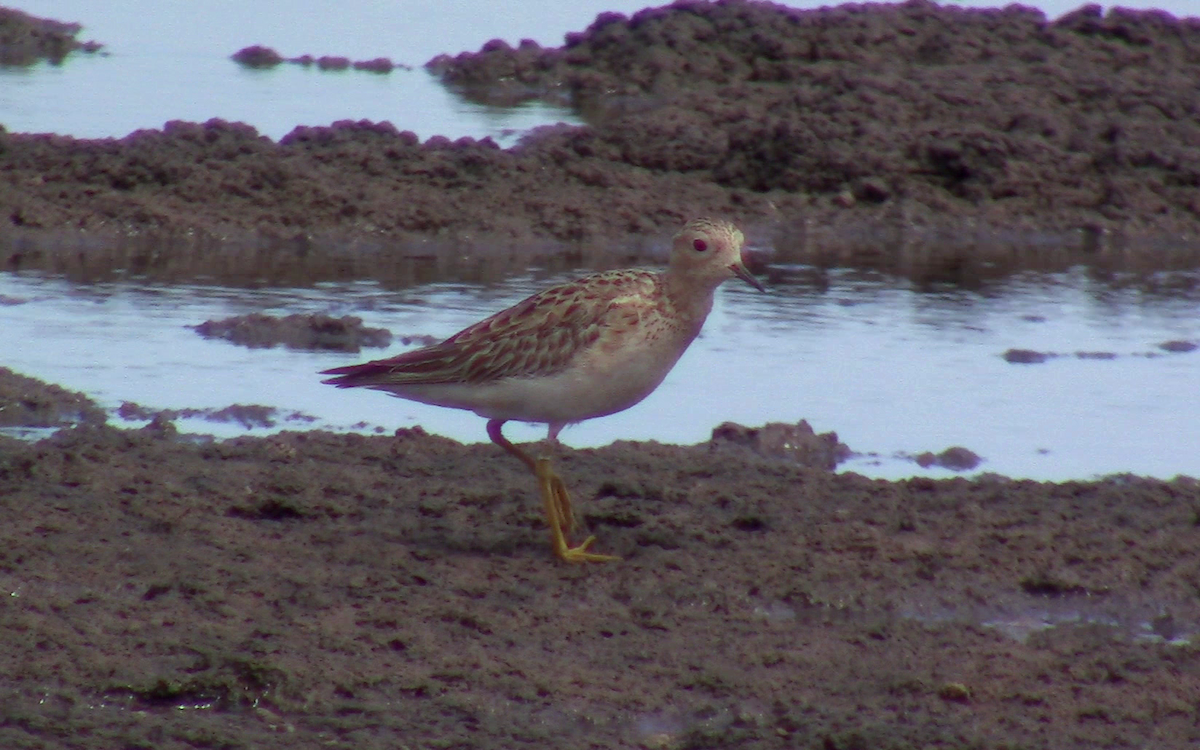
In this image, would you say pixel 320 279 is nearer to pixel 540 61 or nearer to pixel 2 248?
pixel 2 248

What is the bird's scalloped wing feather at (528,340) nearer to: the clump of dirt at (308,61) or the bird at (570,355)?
the bird at (570,355)

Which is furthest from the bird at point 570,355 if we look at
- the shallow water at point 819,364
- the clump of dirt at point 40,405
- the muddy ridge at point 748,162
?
the muddy ridge at point 748,162

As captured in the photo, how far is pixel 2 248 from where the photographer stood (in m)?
12.0

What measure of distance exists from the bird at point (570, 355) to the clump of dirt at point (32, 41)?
45.4 ft

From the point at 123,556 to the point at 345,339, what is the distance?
3695 millimetres

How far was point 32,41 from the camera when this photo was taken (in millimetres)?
20344

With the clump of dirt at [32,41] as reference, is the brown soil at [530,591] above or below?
below

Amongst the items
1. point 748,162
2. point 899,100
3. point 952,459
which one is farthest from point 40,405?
point 899,100

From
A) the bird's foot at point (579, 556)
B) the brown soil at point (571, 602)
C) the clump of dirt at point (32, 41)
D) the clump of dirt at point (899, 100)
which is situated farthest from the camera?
the clump of dirt at point (32, 41)

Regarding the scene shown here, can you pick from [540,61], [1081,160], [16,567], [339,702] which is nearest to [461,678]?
[339,702]

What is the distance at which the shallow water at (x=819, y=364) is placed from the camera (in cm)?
877

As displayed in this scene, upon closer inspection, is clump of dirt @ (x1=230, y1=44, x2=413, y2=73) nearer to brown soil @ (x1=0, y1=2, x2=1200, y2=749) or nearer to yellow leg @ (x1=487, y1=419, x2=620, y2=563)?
brown soil @ (x1=0, y1=2, x2=1200, y2=749)

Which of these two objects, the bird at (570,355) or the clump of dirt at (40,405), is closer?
the bird at (570,355)

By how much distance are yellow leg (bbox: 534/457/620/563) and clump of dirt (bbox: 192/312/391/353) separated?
307 centimetres
